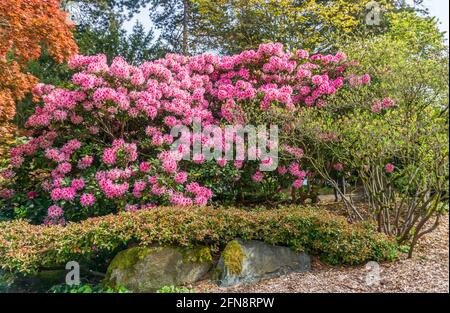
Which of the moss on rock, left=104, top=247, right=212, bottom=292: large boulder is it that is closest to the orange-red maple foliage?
left=104, top=247, right=212, bottom=292: large boulder

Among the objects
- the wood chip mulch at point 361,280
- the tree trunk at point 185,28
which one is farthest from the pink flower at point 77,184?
the tree trunk at point 185,28

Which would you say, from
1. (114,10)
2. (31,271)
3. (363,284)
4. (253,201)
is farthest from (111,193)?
(114,10)

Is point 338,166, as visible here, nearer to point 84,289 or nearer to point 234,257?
point 234,257

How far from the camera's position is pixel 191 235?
412 cm

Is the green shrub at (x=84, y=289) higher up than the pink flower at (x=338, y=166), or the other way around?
the pink flower at (x=338, y=166)

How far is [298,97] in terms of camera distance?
6.39 m

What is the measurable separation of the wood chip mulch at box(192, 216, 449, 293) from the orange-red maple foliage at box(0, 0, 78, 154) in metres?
4.07

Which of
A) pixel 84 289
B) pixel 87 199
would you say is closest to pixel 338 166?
pixel 87 199

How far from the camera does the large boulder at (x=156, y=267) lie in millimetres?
3996

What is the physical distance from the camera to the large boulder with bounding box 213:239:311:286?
158 inches

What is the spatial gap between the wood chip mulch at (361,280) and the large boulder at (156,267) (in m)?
0.16

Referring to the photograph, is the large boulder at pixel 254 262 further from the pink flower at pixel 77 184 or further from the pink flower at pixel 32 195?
the pink flower at pixel 32 195

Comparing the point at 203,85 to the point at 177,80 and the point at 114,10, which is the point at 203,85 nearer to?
the point at 177,80

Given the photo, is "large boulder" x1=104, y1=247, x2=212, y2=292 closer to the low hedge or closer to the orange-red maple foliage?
the low hedge
